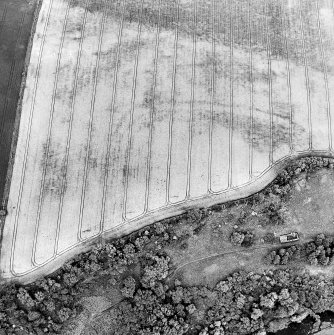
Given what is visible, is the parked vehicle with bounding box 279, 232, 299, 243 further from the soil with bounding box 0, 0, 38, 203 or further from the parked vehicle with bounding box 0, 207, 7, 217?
the soil with bounding box 0, 0, 38, 203

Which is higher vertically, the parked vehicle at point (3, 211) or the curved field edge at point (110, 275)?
the parked vehicle at point (3, 211)

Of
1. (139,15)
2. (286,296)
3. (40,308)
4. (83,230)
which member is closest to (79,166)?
(83,230)

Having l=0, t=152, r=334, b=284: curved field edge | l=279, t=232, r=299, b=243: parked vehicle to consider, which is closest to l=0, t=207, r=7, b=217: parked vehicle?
l=0, t=152, r=334, b=284: curved field edge

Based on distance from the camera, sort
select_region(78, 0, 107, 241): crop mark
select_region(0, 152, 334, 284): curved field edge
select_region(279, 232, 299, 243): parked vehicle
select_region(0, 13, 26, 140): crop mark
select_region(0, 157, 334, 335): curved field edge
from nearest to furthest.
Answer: select_region(0, 157, 334, 335): curved field edge < select_region(0, 152, 334, 284): curved field edge < select_region(279, 232, 299, 243): parked vehicle < select_region(78, 0, 107, 241): crop mark < select_region(0, 13, 26, 140): crop mark

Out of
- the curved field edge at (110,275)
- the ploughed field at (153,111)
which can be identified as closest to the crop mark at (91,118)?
the ploughed field at (153,111)

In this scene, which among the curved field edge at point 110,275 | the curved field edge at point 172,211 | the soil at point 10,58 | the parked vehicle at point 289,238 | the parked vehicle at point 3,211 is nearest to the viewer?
the curved field edge at point 110,275

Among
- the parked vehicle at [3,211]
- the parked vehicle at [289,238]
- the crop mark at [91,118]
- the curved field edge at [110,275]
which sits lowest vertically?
the curved field edge at [110,275]

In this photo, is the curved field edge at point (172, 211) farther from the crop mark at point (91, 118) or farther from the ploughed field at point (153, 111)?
the crop mark at point (91, 118)

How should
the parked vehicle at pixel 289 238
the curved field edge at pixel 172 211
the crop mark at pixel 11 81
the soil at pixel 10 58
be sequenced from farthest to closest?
the crop mark at pixel 11 81, the soil at pixel 10 58, the parked vehicle at pixel 289 238, the curved field edge at pixel 172 211
